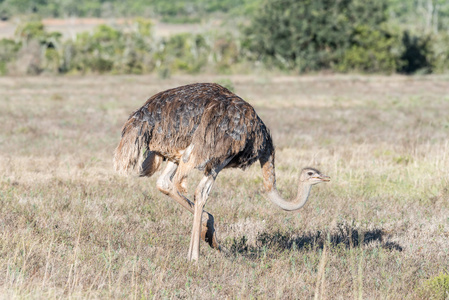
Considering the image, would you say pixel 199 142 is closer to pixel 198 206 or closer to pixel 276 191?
pixel 198 206

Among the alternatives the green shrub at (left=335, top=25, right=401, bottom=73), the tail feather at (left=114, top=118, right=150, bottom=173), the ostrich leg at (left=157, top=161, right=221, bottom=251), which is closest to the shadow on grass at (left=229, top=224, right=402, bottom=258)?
the ostrich leg at (left=157, top=161, right=221, bottom=251)

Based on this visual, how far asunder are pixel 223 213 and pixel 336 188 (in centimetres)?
227

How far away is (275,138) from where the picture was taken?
14023 millimetres

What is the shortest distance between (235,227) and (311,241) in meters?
0.87

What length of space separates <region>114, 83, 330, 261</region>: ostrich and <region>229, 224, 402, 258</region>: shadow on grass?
1.77ft

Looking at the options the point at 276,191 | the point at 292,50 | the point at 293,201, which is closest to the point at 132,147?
the point at 276,191

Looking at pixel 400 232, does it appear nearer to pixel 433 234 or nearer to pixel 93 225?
pixel 433 234

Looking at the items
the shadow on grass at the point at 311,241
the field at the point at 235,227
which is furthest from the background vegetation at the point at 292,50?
the shadow on grass at the point at 311,241

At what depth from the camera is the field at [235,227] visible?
520 cm

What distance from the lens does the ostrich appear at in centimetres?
555

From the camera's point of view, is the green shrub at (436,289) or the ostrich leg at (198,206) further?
the ostrich leg at (198,206)

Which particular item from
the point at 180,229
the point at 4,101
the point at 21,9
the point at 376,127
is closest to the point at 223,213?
the point at 180,229

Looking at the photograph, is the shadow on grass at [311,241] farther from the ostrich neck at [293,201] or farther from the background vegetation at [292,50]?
the background vegetation at [292,50]

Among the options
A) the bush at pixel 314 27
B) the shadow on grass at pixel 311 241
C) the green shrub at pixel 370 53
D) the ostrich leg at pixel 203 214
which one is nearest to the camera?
the ostrich leg at pixel 203 214
